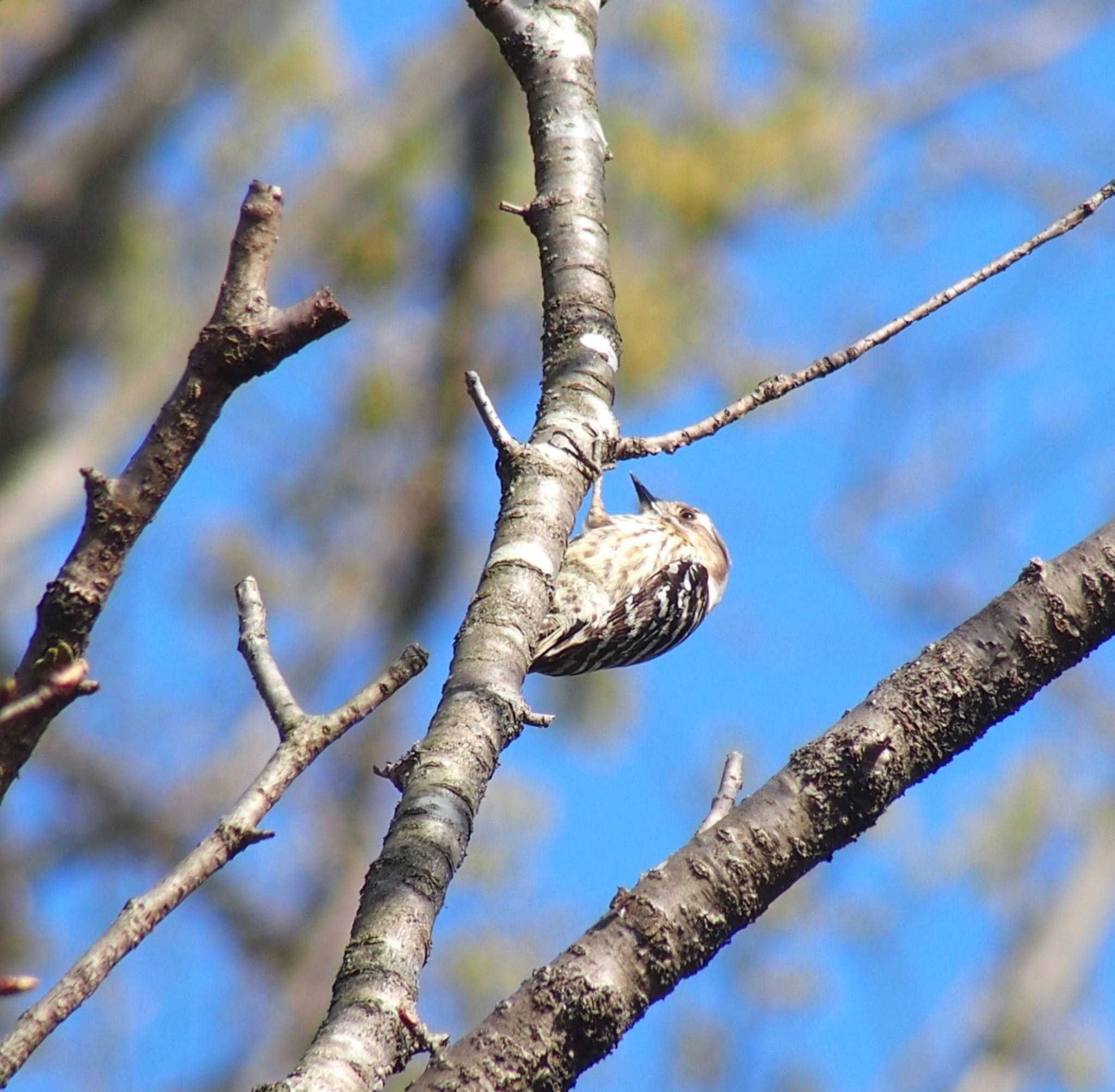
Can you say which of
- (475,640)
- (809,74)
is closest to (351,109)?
Answer: (809,74)

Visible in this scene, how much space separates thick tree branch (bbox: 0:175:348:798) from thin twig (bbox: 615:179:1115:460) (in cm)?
137

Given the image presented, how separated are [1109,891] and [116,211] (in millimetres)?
11610

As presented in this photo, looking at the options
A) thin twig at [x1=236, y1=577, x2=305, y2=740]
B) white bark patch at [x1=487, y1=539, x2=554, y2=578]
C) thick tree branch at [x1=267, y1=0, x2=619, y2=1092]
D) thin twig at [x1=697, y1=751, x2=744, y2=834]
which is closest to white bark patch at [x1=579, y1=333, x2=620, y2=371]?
thick tree branch at [x1=267, y1=0, x2=619, y2=1092]

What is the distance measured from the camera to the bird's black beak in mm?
7391

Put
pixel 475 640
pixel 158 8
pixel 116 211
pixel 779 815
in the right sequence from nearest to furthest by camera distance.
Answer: pixel 779 815 → pixel 475 640 → pixel 158 8 → pixel 116 211

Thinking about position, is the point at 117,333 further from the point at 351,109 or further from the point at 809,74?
the point at 809,74

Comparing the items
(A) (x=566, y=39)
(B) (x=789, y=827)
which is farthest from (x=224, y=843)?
(A) (x=566, y=39)

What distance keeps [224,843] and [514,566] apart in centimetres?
111

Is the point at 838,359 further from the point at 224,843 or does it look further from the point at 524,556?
the point at 224,843

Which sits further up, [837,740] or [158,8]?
[158,8]

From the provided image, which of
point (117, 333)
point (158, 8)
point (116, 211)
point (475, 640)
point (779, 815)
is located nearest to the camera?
point (779, 815)

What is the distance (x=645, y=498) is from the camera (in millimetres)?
7410

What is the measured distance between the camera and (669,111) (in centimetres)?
1277

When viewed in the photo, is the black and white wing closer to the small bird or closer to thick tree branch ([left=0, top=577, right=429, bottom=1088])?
the small bird
